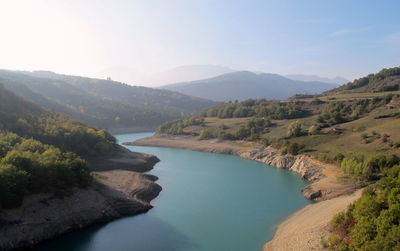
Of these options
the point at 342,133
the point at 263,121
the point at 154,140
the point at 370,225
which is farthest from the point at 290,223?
the point at 154,140

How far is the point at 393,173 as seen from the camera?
30172 mm

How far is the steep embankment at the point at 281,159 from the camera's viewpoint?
35969mm

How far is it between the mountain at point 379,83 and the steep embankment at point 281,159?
3893cm

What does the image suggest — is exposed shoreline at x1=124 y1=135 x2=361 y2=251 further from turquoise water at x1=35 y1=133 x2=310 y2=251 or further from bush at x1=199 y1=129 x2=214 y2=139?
bush at x1=199 y1=129 x2=214 y2=139

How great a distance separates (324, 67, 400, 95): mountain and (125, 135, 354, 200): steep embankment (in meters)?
38.9

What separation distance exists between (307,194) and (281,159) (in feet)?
56.4

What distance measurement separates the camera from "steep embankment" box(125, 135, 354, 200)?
3597 cm

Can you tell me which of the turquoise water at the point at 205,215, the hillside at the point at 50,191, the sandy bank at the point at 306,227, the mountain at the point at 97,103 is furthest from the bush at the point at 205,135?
the sandy bank at the point at 306,227

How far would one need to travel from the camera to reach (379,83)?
297 ft

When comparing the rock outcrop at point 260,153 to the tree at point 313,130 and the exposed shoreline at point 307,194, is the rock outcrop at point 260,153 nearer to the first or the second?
the exposed shoreline at point 307,194

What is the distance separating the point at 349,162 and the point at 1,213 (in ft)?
111

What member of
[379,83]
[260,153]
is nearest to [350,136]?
[260,153]

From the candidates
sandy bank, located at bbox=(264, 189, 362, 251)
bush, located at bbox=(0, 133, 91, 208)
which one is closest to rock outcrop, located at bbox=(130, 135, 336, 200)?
sandy bank, located at bbox=(264, 189, 362, 251)

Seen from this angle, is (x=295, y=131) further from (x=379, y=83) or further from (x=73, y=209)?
(x=73, y=209)
